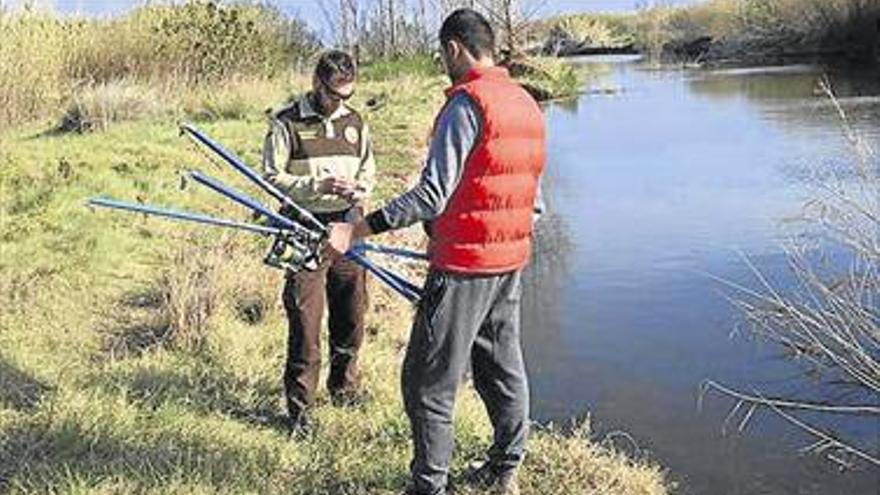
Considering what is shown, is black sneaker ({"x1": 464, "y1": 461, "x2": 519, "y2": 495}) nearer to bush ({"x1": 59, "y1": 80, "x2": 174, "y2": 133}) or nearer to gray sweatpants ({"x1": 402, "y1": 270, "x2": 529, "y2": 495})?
gray sweatpants ({"x1": 402, "y1": 270, "x2": 529, "y2": 495})

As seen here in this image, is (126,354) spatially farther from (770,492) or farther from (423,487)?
(770,492)

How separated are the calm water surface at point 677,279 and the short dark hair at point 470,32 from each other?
9.37 ft

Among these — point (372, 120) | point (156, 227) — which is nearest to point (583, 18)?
point (372, 120)

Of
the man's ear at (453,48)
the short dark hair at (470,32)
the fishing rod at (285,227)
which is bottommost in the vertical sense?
the fishing rod at (285,227)

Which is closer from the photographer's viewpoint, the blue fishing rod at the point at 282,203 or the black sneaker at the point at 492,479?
the black sneaker at the point at 492,479

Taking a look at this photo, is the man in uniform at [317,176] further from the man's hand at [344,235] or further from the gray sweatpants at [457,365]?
the gray sweatpants at [457,365]

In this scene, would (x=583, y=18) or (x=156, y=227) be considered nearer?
(x=156, y=227)

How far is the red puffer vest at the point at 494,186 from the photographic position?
389 cm

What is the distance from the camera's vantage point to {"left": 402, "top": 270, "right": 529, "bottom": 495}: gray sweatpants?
409 centimetres

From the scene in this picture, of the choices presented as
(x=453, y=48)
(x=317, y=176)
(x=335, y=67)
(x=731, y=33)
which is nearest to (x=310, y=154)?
(x=317, y=176)

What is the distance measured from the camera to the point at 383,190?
12.4 meters

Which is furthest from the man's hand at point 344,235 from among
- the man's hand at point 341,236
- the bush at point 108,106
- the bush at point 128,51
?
the bush at point 128,51

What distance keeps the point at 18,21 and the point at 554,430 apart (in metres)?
12.3

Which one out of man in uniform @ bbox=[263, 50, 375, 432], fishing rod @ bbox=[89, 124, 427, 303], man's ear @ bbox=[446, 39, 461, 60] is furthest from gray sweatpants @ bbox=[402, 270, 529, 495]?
man in uniform @ bbox=[263, 50, 375, 432]
